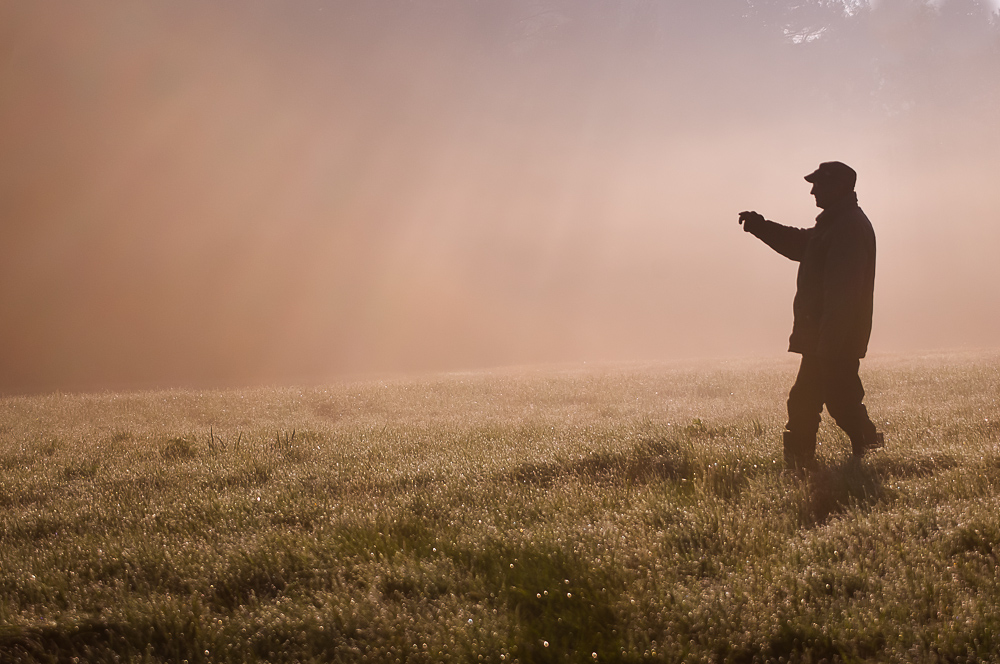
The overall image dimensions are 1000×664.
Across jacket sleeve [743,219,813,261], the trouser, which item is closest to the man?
the trouser

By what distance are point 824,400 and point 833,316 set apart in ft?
3.09

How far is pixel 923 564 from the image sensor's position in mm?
3500

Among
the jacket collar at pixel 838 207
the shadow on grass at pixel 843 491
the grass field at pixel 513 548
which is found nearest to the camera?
the grass field at pixel 513 548

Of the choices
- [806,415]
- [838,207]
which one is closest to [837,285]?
→ [838,207]

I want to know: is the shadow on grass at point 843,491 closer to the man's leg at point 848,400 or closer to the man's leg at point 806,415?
the man's leg at point 806,415

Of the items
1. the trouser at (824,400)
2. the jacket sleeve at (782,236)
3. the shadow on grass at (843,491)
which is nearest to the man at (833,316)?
the trouser at (824,400)

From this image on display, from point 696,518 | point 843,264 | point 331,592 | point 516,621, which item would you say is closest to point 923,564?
point 696,518

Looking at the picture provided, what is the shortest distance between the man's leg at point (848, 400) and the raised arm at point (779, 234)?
3.93ft

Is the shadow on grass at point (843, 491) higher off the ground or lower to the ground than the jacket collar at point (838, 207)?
lower

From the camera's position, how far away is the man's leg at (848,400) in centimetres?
568

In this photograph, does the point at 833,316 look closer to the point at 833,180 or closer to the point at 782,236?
the point at 782,236

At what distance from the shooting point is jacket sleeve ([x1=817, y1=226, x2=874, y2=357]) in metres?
5.40

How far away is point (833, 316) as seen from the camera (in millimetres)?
5418

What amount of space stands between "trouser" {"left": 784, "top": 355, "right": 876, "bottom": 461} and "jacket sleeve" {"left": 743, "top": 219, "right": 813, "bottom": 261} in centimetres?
114
